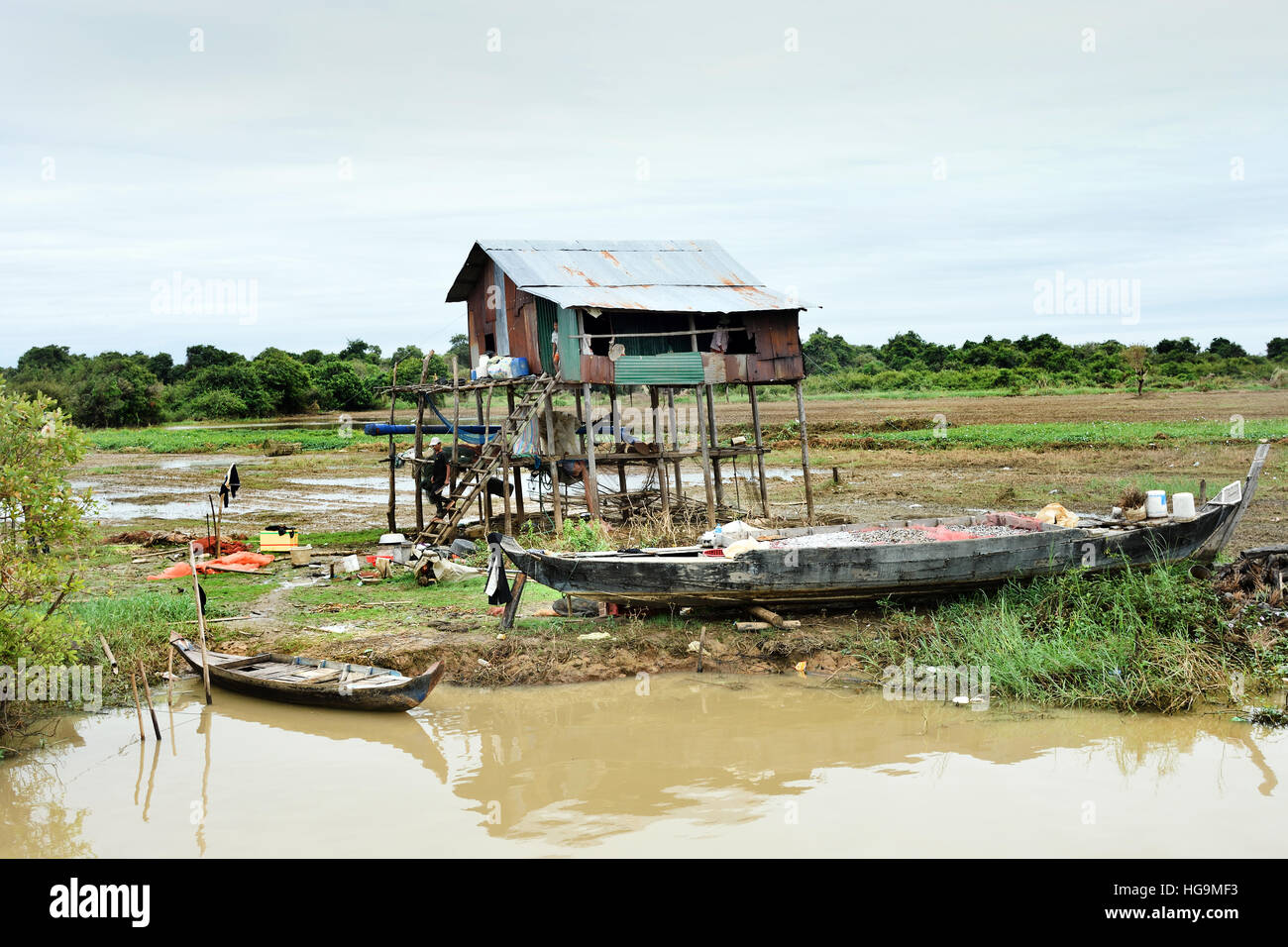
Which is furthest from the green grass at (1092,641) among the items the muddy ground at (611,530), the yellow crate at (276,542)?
the yellow crate at (276,542)

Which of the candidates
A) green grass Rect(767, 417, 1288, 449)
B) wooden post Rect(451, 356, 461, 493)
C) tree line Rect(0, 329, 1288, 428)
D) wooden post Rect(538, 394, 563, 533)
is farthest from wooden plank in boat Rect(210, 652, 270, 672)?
tree line Rect(0, 329, 1288, 428)

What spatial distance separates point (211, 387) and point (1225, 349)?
57.1m

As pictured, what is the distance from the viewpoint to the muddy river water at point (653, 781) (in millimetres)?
7332

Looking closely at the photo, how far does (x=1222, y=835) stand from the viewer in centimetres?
711

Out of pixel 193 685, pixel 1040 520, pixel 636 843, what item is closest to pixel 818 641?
pixel 1040 520

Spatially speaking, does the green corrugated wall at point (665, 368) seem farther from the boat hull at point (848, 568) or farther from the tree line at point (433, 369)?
the tree line at point (433, 369)

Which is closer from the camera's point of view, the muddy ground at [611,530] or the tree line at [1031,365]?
the muddy ground at [611,530]

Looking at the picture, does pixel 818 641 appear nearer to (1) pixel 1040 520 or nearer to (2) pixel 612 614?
(2) pixel 612 614

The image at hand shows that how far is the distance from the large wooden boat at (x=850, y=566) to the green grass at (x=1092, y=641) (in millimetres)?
243

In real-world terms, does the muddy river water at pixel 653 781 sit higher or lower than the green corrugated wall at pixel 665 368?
lower

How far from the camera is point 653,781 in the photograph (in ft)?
27.8

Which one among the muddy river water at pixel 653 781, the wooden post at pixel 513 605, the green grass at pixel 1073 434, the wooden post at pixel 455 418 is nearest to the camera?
the muddy river water at pixel 653 781

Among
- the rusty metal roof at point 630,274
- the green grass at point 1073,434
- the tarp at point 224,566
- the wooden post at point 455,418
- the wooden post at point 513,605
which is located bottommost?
the wooden post at point 513,605
